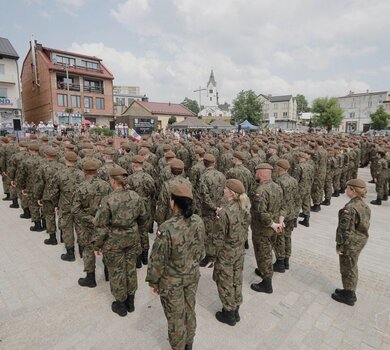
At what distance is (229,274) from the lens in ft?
12.6

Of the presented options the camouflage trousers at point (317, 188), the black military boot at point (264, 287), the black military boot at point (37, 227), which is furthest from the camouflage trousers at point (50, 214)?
the camouflage trousers at point (317, 188)

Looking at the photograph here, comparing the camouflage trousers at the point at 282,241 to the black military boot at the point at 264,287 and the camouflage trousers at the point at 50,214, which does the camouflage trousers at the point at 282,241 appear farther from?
the camouflage trousers at the point at 50,214

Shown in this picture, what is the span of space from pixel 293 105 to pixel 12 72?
259 ft

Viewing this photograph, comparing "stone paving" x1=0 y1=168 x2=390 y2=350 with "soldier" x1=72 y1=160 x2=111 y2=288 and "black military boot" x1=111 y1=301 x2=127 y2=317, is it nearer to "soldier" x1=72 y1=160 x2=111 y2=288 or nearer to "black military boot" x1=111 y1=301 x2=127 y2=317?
"black military boot" x1=111 y1=301 x2=127 y2=317

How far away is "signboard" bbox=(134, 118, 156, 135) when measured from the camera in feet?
99.9

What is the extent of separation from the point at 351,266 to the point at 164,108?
56.9m

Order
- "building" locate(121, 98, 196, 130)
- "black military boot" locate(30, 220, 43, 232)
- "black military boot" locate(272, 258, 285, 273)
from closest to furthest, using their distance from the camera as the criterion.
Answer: "black military boot" locate(272, 258, 285, 273)
"black military boot" locate(30, 220, 43, 232)
"building" locate(121, 98, 196, 130)

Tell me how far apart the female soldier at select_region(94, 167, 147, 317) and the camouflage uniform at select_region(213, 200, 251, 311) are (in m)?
1.28

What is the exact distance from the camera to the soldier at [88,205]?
4707mm

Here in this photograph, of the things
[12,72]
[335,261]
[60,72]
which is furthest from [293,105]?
[335,261]

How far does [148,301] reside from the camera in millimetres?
4477

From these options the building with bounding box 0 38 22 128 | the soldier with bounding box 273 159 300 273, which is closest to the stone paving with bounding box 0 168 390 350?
the soldier with bounding box 273 159 300 273

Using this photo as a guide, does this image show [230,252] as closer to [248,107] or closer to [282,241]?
[282,241]

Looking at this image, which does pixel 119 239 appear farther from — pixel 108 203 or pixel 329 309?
pixel 329 309
